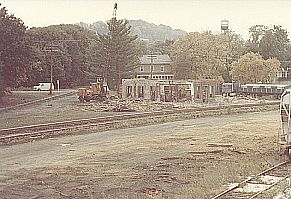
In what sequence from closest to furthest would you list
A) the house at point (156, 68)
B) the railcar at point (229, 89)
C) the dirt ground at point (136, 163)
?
the dirt ground at point (136, 163), the railcar at point (229, 89), the house at point (156, 68)

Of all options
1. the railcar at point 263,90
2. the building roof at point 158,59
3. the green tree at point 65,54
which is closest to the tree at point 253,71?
the railcar at point 263,90

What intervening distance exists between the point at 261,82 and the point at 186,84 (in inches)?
831

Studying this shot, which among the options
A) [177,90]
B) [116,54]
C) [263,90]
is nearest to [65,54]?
[116,54]

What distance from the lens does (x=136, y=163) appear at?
18.0 meters

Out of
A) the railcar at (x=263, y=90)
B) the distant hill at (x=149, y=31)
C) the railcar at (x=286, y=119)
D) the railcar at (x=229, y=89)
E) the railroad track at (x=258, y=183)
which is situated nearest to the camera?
the railroad track at (x=258, y=183)

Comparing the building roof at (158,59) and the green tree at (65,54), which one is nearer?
the green tree at (65,54)

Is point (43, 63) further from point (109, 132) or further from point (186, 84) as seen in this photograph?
point (109, 132)

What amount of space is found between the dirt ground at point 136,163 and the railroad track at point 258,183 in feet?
1.37

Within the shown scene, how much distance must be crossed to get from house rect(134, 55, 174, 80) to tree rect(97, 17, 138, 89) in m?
8.21

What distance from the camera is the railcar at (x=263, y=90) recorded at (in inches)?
2381

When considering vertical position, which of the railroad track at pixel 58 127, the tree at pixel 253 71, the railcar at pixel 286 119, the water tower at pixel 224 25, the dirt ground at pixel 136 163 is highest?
the water tower at pixel 224 25

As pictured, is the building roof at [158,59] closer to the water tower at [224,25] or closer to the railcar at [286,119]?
the water tower at [224,25]

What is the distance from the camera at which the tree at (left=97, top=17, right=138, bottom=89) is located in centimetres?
6956

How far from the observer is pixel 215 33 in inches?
3179
